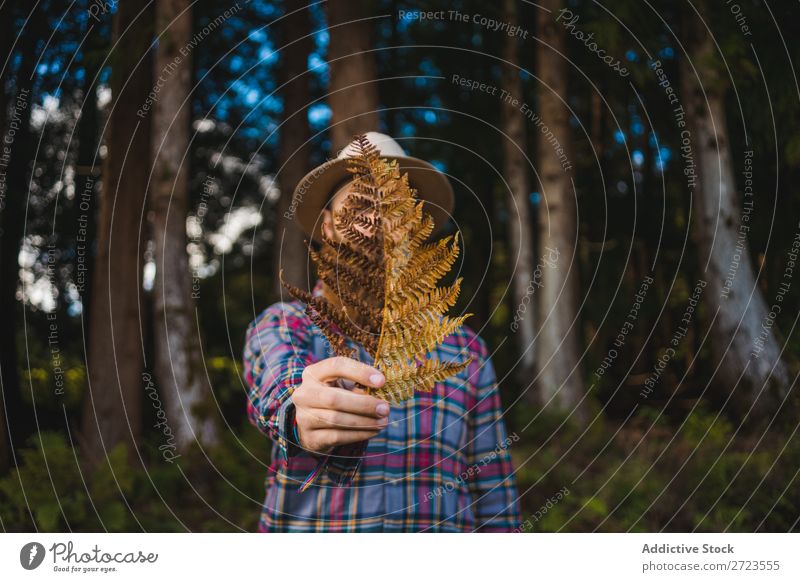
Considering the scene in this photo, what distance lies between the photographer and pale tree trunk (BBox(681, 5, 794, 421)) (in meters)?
5.99

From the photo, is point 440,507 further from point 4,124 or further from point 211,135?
point 211,135

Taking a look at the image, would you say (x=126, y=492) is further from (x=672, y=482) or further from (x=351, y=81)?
(x=672, y=482)

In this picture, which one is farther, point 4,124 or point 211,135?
point 211,135

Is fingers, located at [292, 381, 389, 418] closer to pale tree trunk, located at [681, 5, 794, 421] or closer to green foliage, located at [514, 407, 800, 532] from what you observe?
green foliage, located at [514, 407, 800, 532]

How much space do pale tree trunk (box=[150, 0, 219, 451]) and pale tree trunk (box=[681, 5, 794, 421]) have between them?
4663 mm

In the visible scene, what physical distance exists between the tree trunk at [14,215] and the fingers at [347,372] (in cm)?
436

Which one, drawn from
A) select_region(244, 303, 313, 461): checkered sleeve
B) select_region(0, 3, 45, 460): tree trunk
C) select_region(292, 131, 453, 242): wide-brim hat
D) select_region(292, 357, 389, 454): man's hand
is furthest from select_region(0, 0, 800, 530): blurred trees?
select_region(292, 357, 389, 454): man's hand

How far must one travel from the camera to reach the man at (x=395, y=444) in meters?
2.06

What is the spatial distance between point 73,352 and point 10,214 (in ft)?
13.5

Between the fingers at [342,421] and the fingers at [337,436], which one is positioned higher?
the fingers at [342,421]

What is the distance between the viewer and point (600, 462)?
6.95m

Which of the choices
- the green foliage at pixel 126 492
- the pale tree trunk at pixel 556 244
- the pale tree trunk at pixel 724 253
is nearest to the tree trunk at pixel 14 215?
the green foliage at pixel 126 492

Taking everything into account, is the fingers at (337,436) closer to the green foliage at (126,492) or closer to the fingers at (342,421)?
the fingers at (342,421)
